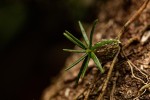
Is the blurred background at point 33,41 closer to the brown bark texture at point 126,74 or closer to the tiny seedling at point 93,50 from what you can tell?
the brown bark texture at point 126,74

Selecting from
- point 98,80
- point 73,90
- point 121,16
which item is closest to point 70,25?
point 121,16

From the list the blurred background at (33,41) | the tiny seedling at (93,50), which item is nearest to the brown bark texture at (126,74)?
the tiny seedling at (93,50)

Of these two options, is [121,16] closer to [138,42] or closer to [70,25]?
[138,42]

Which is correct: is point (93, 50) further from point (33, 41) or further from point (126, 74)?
point (33, 41)

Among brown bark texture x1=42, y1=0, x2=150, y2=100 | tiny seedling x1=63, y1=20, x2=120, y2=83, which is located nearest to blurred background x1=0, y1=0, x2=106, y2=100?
brown bark texture x1=42, y1=0, x2=150, y2=100

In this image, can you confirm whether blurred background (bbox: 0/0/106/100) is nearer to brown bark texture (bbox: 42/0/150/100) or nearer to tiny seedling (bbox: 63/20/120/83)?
brown bark texture (bbox: 42/0/150/100)

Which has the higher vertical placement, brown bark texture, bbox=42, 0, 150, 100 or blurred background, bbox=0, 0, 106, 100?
blurred background, bbox=0, 0, 106, 100

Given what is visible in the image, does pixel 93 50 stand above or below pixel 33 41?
below

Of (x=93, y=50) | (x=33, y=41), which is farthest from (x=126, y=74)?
(x=33, y=41)

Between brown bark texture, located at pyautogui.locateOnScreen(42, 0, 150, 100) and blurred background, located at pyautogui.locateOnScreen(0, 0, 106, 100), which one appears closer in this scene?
brown bark texture, located at pyautogui.locateOnScreen(42, 0, 150, 100)
